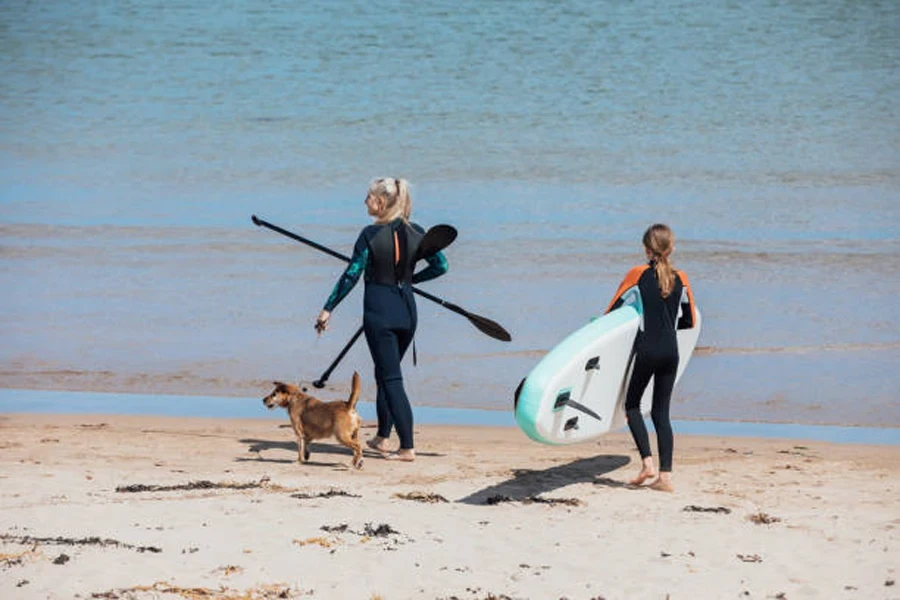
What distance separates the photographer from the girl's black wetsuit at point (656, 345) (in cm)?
888

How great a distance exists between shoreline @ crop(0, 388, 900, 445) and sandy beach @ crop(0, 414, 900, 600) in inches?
18.2

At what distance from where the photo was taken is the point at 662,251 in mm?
8695

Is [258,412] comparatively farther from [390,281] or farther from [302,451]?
[390,281]

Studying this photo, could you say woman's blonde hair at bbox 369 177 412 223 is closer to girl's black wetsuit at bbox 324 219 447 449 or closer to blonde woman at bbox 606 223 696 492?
girl's black wetsuit at bbox 324 219 447 449

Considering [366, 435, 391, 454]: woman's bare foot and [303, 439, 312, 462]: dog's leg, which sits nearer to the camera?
[303, 439, 312, 462]: dog's leg

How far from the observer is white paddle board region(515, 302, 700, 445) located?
8.88 meters

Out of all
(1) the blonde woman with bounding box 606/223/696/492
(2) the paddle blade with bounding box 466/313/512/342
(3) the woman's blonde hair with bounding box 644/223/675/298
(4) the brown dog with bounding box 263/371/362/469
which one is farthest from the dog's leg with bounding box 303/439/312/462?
(3) the woman's blonde hair with bounding box 644/223/675/298

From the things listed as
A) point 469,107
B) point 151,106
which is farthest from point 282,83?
point 469,107

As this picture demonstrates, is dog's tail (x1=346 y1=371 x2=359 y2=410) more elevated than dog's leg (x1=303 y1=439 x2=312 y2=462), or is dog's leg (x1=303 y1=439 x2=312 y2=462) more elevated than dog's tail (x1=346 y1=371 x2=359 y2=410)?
dog's tail (x1=346 y1=371 x2=359 y2=410)

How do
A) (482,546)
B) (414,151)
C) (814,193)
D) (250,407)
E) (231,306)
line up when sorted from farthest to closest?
1. (414,151)
2. (814,193)
3. (231,306)
4. (250,407)
5. (482,546)

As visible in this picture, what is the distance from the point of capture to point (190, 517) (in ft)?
26.2

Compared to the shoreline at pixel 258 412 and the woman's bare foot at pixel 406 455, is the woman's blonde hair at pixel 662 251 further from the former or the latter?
the shoreline at pixel 258 412

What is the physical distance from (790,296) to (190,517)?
32.4 ft

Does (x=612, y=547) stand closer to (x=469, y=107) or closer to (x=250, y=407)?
(x=250, y=407)
